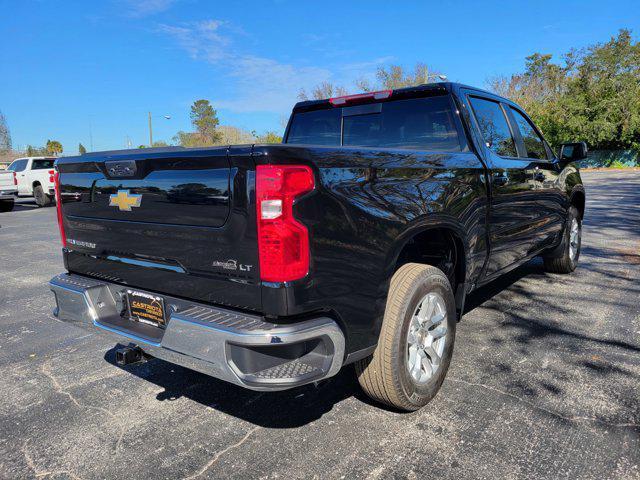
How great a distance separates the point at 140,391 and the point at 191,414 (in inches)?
21.1

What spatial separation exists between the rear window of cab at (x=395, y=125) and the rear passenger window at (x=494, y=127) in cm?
32

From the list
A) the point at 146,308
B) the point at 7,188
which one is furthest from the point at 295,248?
the point at 7,188

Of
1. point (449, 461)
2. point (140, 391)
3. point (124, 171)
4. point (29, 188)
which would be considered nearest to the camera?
point (449, 461)

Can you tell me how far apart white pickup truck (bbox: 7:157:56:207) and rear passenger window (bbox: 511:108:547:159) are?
18558 mm

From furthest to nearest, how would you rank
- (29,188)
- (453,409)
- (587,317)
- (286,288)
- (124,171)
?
(29,188), (587,317), (453,409), (124,171), (286,288)

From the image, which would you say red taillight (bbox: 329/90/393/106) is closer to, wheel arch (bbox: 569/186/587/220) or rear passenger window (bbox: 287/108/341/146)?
rear passenger window (bbox: 287/108/341/146)

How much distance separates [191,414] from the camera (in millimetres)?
2871

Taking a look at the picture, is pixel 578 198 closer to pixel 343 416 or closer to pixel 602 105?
pixel 343 416

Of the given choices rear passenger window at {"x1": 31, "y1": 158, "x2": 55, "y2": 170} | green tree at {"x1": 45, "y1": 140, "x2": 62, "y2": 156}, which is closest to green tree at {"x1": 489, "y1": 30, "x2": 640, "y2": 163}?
rear passenger window at {"x1": 31, "y1": 158, "x2": 55, "y2": 170}

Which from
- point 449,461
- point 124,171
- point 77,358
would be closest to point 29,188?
point 77,358

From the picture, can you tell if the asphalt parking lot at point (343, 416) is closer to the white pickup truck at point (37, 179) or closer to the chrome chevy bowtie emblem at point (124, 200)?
the chrome chevy bowtie emblem at point (124, 200)

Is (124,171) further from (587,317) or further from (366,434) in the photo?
(587,317)

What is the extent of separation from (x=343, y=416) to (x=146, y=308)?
1.27 metres

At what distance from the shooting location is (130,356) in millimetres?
2557
